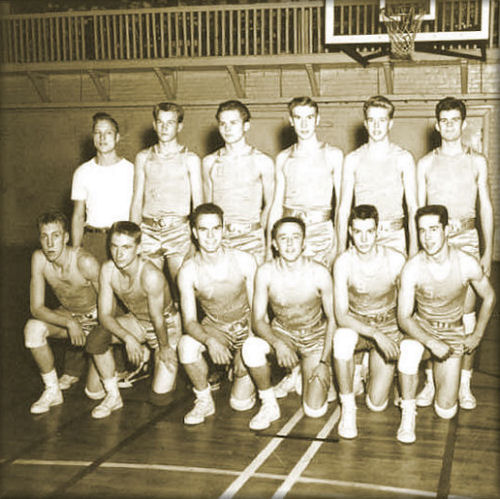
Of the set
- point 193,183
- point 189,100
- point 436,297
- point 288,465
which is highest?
point 189,100

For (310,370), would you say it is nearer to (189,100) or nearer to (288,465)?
(288,465)

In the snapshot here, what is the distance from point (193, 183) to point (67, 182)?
814 centimetres

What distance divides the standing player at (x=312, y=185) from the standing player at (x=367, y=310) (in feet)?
1.45

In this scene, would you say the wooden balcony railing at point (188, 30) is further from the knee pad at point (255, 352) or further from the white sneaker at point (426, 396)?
the knee pad at point (255, 352)

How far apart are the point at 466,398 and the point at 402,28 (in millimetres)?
5965

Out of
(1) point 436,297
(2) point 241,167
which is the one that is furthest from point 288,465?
(2) point 241,167

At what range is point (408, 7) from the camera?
9.26 meters

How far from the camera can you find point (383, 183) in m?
4.77

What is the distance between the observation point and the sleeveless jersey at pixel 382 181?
475 cm

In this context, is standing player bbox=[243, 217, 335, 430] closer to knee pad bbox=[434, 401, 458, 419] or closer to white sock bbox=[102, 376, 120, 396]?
knee pad bbox=[434, 401, 458, 419]

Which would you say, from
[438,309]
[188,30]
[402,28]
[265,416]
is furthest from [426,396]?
[188,30]

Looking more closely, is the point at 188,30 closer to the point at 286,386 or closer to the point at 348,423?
the point at 286,386

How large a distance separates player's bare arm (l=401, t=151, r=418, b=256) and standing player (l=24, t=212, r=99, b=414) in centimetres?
222

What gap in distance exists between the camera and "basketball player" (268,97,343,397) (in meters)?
4.84
